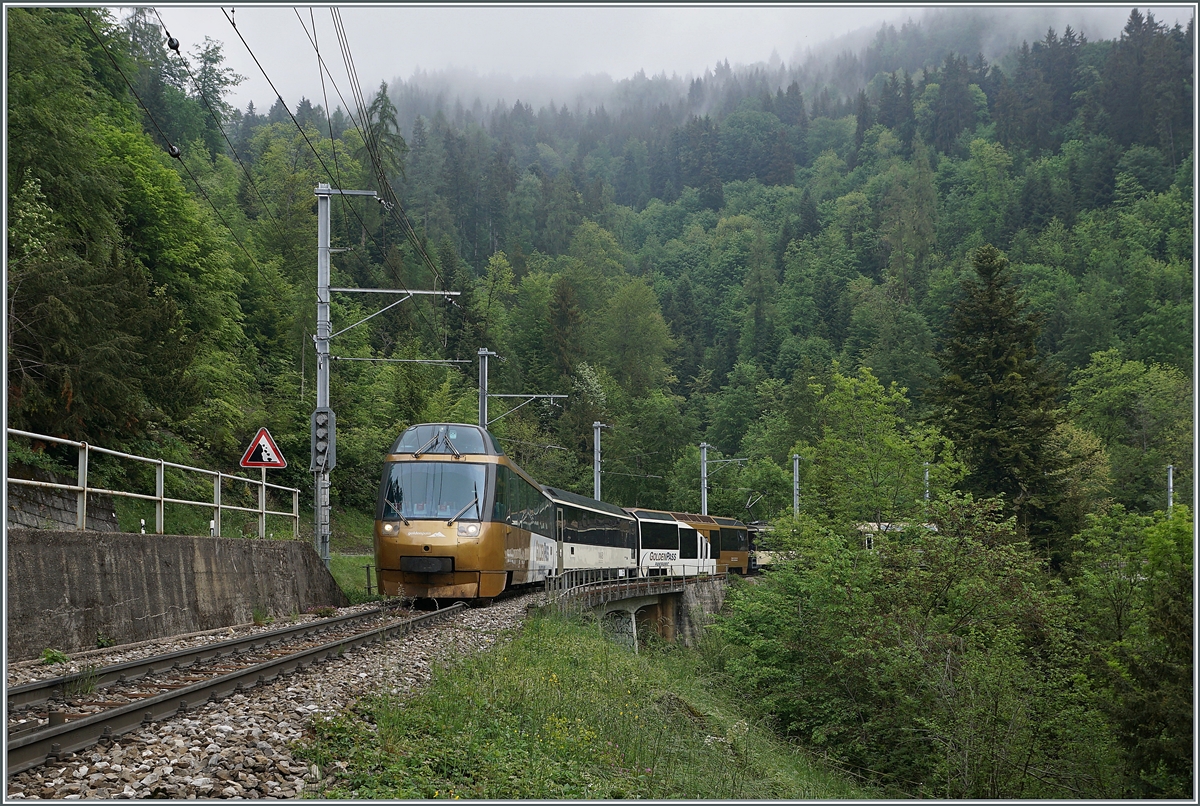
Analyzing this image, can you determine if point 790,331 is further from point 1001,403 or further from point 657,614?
point 1001,403

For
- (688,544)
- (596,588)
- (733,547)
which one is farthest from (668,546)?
(596,588)

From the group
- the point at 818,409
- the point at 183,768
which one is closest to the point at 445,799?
the point at 183,768

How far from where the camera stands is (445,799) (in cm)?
657

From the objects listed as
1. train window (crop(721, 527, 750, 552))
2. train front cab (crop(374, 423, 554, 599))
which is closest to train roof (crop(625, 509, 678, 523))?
train window (crop(721, 527, 750, 552))

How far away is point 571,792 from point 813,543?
24.7m

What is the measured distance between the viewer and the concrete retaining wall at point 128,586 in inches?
420

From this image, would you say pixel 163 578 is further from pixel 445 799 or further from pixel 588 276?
pixel 588 276

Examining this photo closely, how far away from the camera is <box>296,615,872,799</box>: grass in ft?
23.0

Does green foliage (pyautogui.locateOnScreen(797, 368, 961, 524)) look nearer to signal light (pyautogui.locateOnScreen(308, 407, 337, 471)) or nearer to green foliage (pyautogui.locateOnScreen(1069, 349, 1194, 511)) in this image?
green foliage (pyautogui.locateOnScreen(1069, 349, 1194, 511))

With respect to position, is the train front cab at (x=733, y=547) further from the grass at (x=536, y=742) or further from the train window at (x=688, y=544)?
the grass at (x=536, y=742)

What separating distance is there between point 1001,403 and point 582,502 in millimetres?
15284

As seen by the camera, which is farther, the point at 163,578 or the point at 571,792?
the point at 163,578

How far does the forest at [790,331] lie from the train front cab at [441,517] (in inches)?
255

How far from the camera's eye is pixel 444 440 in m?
20.4
